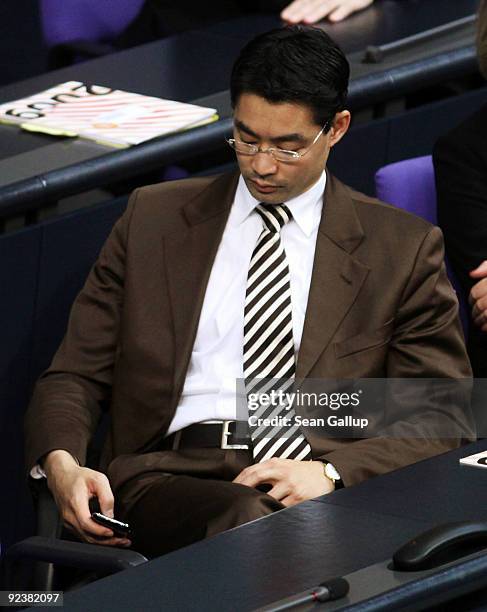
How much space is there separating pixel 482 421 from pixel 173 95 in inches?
42.8

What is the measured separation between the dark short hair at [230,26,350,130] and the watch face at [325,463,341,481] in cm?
59

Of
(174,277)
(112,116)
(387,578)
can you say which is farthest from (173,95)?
(387,578)

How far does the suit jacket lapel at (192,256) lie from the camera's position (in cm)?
278

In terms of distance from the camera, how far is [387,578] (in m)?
1.93

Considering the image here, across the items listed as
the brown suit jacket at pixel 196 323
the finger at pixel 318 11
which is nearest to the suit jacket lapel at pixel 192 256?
the brown suit jacket at pixel 196 323

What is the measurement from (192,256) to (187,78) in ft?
3.59

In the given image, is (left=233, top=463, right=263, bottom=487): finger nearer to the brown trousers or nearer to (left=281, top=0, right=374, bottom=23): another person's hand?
the brown trousers

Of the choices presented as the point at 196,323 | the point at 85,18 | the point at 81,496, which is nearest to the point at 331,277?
the point at 196,323

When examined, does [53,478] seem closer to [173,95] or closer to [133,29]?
[173,95]

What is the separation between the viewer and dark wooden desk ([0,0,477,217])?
10.3ft

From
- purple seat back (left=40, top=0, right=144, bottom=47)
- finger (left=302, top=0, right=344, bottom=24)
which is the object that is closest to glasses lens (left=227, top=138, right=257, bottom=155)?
finger (left=302, top=0, right=344, bottom=24)

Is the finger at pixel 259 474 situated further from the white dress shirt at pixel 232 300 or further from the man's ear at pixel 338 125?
the man's ear at pixel 338 125

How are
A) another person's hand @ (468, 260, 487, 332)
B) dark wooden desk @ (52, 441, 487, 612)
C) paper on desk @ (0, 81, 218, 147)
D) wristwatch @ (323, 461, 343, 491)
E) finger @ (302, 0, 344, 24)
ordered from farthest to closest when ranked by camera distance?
finger @ (302, 0, 344, 24)
paper on desk @ (0, 81, 218, 147)
another person's hand @ (468, 260, 487, 332)
wristwatch @ (323, 461, 343, 491)
dark wooden desk @ (52, 441, 487, 612)

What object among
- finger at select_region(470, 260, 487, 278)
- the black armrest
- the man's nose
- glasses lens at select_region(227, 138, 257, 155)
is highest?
glasses lens at select_region(227, 138, 257, 155)
